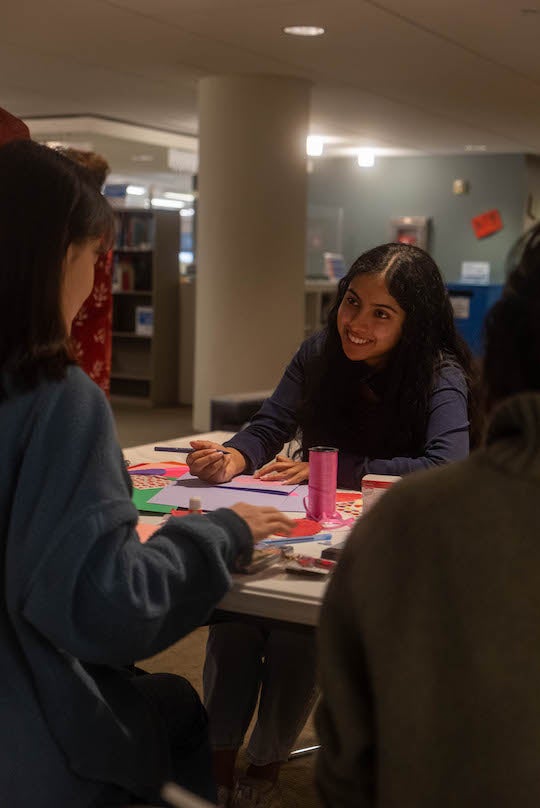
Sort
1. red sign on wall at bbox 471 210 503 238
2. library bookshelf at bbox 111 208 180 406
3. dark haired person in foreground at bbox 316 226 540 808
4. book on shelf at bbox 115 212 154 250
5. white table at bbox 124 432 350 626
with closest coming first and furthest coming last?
dark haired person in foreground at bbox 316 226 540 808 < white table at bbox 124 432 350 626 < library bookshelf at bbox 111 208 180 406 < book on shelf at bbox 115 212 154 250 < red sign on wall at bbox 471 210 503 238

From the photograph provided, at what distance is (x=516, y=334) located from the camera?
2.97ft

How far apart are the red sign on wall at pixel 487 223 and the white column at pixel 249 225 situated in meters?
5.09

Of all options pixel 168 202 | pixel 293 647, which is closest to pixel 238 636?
pixel 293 647

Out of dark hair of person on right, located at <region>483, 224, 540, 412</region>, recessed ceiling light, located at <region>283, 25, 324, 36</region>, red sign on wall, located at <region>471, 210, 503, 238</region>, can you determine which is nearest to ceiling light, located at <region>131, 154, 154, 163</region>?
red sign on wall, located at <region>471, 210, 503, 238</region>

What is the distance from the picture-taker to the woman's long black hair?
2410mm

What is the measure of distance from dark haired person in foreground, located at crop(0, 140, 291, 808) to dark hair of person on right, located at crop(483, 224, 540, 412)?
0.54 m

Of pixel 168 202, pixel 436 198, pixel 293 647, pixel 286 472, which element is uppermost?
pixel 168 202

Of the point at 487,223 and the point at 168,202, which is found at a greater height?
the point at 168,202

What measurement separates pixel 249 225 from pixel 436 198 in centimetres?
578

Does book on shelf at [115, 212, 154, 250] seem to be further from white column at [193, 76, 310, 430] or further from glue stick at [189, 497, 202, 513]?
glue stick at [189, 497, 202, 513]

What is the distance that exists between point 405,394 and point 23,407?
1.30 meters

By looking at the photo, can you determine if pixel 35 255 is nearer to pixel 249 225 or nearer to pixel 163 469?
pixel 163 469

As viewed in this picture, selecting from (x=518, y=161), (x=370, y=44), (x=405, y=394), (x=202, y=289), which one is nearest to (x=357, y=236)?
(x=518, y=161)

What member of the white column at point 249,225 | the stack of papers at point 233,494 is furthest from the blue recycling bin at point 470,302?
the stack of papers at point 233,494
